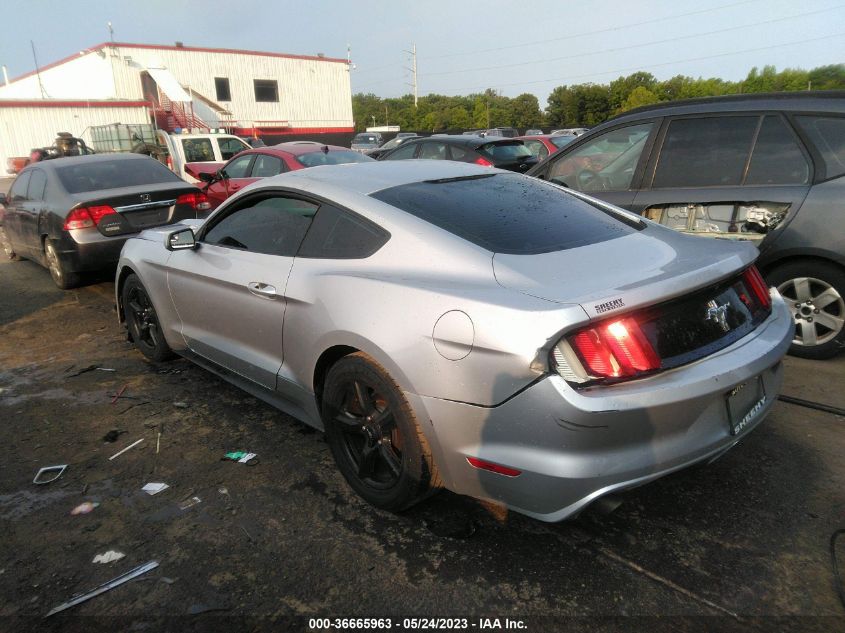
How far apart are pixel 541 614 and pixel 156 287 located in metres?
3.44

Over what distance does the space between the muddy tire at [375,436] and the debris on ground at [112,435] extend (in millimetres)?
1523

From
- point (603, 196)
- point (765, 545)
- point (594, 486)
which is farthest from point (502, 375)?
point (603, 196)

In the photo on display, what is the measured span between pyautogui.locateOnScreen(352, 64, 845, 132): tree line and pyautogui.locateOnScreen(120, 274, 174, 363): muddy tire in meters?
59.5

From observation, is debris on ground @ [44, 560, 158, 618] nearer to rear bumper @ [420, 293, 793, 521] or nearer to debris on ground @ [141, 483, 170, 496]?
debris on ground @ [141, 483, 170, 496]

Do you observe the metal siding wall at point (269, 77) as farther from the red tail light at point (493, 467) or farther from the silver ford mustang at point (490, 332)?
the red tail light at point (493, 467)

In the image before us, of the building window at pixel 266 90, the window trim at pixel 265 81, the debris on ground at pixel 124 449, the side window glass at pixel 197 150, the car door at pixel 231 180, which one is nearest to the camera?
the debris on ground at pixel 124 449

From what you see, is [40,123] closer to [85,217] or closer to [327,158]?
[327,158]

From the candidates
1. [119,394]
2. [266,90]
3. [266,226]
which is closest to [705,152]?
[266,226]

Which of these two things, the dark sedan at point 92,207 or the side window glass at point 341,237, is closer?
the side window glass at point 341,237

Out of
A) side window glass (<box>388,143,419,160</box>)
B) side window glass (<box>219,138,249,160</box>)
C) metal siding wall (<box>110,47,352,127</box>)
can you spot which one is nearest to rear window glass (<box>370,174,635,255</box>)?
side window glass (<box>388,143,419,160</box>)

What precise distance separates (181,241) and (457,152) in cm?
748

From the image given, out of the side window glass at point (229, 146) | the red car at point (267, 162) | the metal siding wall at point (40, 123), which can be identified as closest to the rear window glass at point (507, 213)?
the red car at point (267, 162)

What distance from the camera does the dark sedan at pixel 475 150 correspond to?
10.6 metres

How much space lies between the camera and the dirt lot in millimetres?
2309
